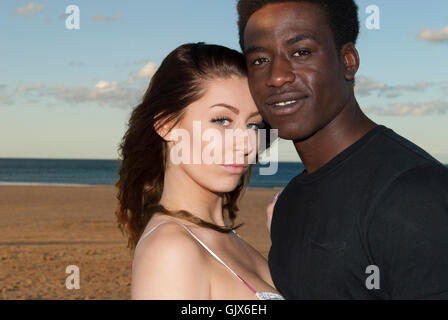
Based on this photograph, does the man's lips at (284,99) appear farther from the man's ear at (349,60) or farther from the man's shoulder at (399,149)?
the man's shoulder at (399,149)

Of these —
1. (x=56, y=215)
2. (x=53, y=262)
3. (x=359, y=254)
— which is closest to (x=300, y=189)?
(x=359, y=254)

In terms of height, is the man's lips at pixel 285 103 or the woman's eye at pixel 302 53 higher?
the woman's eye at pixel 302 53

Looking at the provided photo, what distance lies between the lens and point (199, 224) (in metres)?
3.25

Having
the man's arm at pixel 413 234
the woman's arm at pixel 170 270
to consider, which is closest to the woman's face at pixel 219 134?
the woman's arm at pixel 170 270

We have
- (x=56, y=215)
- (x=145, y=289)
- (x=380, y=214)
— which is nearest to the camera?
(x=380, y=214)

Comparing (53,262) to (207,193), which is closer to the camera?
(207,193)

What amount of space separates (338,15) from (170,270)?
164 centimetres

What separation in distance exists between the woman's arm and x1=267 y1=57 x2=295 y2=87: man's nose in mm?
1020

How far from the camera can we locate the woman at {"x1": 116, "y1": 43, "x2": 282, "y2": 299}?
2766 mm

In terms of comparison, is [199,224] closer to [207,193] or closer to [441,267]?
[207,193]

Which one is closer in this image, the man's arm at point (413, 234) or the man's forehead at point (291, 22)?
the man's arm at point (413, 234)

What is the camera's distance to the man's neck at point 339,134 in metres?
2.77

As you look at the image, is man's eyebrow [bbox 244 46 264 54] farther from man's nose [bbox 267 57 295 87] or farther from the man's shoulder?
the man's shoulder
